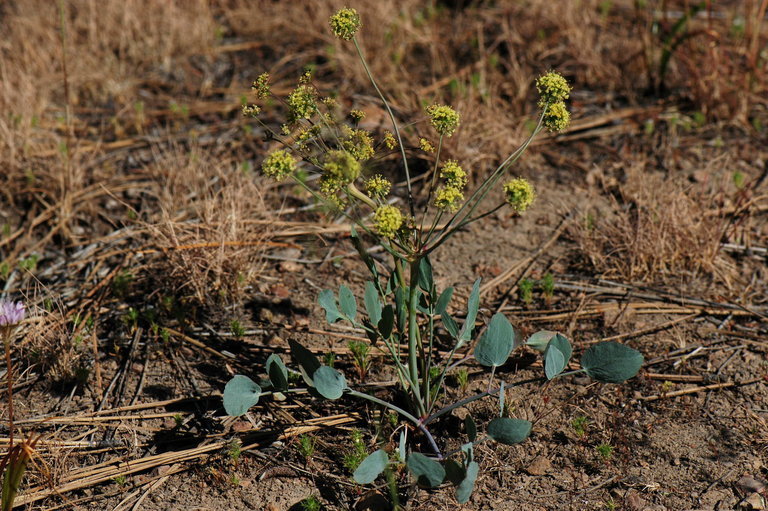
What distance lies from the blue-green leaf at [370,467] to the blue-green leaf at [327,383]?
0.67ft

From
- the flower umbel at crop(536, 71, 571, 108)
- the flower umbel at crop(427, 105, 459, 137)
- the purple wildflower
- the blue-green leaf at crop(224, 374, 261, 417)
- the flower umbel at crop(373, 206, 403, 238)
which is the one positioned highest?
the flower umbel at crop(536, 71, 571, 108)

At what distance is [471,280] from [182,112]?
2147 mm

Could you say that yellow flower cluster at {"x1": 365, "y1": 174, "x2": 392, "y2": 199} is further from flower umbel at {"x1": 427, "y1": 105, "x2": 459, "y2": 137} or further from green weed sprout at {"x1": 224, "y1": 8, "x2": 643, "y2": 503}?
flower umbel at {"x1": 427, "y1": 105, "x2": 459, "y2": 137}

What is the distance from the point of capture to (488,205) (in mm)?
3617

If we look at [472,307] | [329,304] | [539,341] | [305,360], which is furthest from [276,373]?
[539,341]

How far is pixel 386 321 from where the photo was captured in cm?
224

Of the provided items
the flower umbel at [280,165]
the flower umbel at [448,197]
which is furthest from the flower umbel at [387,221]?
the flower umbel at [280,165]

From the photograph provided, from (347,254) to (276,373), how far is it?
117cm

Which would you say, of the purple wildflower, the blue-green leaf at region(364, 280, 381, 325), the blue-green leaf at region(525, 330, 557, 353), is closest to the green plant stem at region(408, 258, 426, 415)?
the blue-green leaf at region(364, 280, 381, 325)

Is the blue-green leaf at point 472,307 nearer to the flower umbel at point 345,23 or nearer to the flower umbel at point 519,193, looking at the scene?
the flower umbel at point 519,193

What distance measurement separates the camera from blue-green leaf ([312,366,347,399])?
2.12m

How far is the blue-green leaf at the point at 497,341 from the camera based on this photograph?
7.18ft

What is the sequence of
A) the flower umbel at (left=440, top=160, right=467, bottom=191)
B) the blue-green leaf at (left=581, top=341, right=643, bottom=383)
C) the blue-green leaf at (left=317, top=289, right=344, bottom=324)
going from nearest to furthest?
1. the flower umbel at (left=440, top=160, right=467, bottom=191)
2. the blue-green leaf at (left=581, top=341, right=643, bottom=383)
3. the blue-green leaf at (left=317, top=289, right=344, bottom=324)

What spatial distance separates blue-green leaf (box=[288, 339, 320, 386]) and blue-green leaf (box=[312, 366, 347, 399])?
0.21 ft
